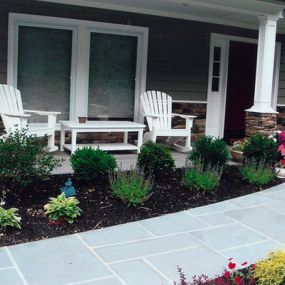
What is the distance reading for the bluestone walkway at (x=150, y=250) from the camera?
2832mm

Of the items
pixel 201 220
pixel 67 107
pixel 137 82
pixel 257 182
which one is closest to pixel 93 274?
pixel 201 220

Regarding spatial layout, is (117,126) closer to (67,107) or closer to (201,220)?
(67,107)

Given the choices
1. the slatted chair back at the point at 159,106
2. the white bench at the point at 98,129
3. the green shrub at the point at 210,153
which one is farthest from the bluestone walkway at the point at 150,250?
the slatted chair back at the point at 159,106

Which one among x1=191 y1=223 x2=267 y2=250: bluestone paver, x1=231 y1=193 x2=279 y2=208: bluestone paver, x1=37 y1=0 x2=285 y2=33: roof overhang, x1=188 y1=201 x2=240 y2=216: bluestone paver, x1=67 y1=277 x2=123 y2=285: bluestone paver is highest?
x1=37 y1=0 x2=285 y2=33: roof overhang

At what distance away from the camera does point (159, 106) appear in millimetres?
7316

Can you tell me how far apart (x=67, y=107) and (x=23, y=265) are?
4.24 metres

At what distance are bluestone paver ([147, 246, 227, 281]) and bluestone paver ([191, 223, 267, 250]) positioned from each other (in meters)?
0.18

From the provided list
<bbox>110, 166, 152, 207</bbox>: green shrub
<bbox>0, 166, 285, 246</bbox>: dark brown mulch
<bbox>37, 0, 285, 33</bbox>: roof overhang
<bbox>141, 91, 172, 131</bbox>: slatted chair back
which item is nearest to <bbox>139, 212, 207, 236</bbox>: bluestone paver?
<bbox>0, 166, 285, 246</bbox>: dark brown mulch

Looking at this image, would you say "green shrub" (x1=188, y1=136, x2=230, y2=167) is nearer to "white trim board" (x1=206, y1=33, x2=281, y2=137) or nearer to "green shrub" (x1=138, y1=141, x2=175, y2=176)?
"green shrub" (x1=138, y1=141, x2=175, y2=176)

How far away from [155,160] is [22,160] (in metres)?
1.57

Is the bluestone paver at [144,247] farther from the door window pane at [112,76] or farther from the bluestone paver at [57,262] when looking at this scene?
the door window pane at [112,76]

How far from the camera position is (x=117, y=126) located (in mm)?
6438

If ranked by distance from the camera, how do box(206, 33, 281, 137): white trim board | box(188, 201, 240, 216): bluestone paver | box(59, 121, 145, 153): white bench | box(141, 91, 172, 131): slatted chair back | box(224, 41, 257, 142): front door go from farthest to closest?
box(224, 41, 257, 142): front door < box(206, 33, 281, 137): white trim board < box(141, 91, 172, 131): slatted chair back < box(59, 121, 145, 153): white bench < box(188, 201, 240, 216): bluestone paver

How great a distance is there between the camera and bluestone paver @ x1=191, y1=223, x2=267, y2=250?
11.5 feet
